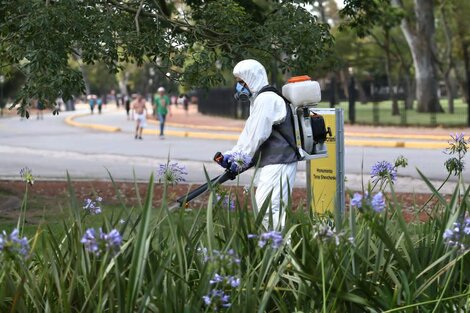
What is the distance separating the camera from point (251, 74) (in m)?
6.26

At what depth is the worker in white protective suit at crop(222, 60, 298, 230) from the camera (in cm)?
612

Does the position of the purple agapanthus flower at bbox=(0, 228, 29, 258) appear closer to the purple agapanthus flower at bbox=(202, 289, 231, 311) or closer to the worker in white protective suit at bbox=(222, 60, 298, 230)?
the purple agapanthus flower at bbox=(202, 289, 231, 311)

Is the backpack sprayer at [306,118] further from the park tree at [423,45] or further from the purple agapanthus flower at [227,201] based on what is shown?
the park tree at [423,45]

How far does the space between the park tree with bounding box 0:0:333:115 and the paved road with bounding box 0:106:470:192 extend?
3658 mm

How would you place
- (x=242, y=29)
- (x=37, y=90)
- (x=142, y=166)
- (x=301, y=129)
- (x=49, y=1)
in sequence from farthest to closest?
1. (x=142, y=166)
2. (x=242, y=29)
3. (x=49, y=1)
4. (x=37, y=90)
5. (x=301, y=129)

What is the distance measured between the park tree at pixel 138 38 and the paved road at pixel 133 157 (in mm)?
3658

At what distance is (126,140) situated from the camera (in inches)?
1089

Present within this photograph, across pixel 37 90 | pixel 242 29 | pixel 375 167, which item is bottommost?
pixel 375 167

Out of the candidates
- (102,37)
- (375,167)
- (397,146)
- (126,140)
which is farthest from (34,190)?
(126,140)

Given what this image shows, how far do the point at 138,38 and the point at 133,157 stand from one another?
1279 cm

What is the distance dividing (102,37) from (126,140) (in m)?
20.6

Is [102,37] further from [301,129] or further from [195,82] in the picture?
[301,129]

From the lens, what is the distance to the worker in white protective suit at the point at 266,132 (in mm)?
6125

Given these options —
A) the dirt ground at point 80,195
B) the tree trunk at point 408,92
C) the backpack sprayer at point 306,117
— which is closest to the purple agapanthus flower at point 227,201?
the backpack sprayer at point 306,117
